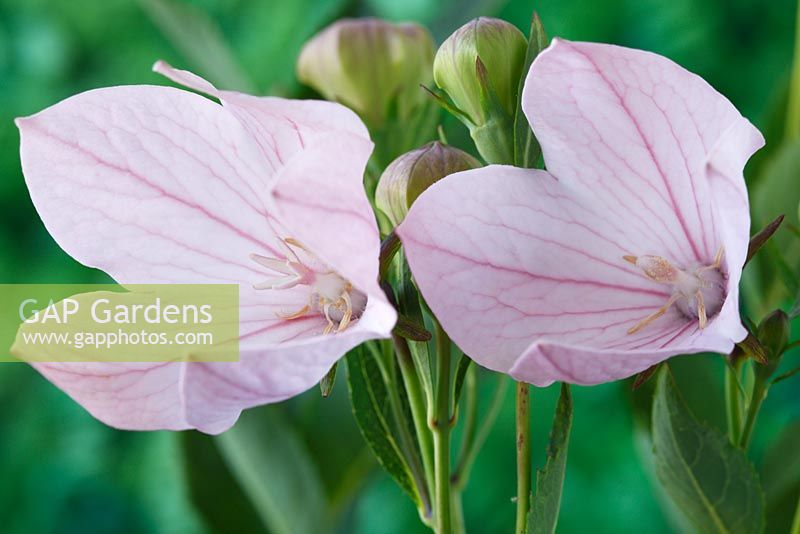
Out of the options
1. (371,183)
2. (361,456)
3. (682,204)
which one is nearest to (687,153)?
(682,204)

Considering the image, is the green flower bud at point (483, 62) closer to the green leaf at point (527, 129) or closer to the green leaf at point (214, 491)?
the green leaf at point (527, 129)

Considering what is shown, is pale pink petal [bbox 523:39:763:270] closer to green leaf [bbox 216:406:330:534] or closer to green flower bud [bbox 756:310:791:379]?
green flower bud [bbox 756:310:791:379]

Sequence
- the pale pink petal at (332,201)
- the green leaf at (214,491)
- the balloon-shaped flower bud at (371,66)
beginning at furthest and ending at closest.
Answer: the green leaf at (214,491)
the balloon-shaped flower bud at (371,66)
the pale pink petal at (332,201)

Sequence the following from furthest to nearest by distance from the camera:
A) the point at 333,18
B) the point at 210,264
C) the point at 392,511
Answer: the point at 392,511 → the point at 333,18 → the point at 210,264

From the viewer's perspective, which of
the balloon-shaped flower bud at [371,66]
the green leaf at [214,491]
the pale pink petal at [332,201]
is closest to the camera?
the pale pink petal at [332,201]

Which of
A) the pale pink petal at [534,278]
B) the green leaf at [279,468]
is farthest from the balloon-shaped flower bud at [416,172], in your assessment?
the green leaf at [279,468]

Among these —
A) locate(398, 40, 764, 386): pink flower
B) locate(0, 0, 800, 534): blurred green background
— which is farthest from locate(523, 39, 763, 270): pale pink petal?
locate(0, 0, 800, 534): blurred green background

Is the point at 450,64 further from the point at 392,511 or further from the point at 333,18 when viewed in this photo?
the point at 392,511
